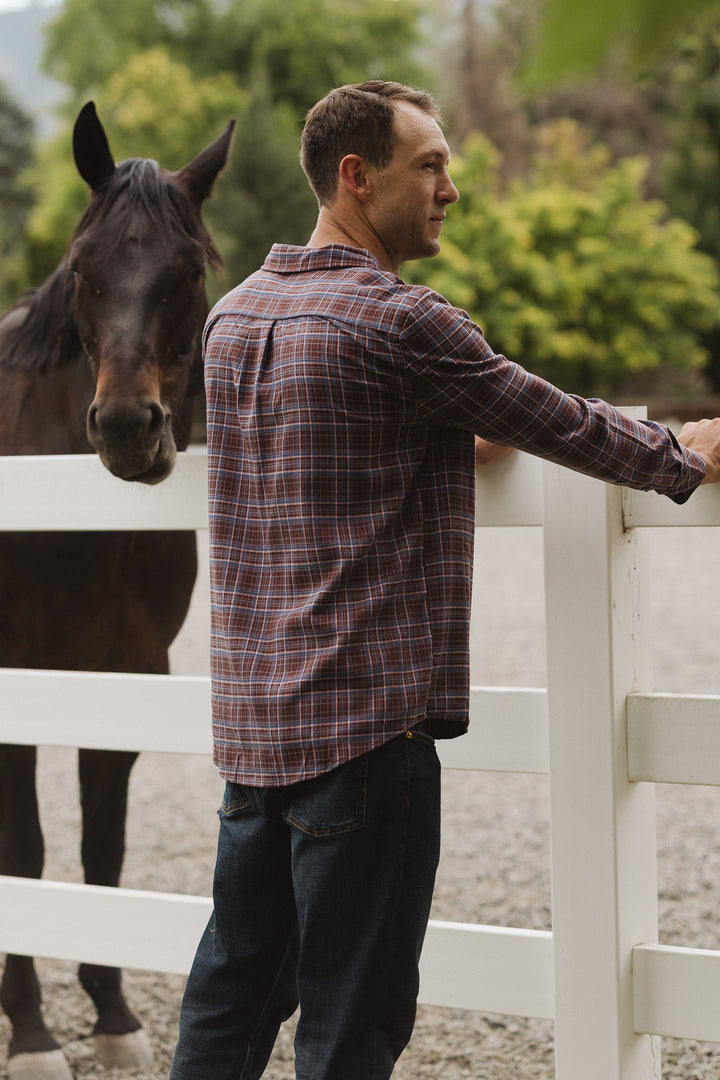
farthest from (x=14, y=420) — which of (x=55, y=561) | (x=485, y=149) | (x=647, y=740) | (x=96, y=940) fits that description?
(x=485, y=149)

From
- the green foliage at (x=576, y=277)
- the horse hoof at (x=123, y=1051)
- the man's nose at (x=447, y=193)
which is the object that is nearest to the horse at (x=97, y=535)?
the horse hoof at (x=123, y=1051)

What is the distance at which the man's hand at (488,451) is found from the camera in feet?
6.68

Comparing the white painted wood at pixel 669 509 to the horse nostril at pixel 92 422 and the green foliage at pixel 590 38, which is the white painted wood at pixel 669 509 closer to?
the horse nostril at pixel 92 422

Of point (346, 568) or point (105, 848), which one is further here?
point (105, 848)

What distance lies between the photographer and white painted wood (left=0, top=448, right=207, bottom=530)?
7.74 ft

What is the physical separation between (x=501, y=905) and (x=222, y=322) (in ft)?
9.68

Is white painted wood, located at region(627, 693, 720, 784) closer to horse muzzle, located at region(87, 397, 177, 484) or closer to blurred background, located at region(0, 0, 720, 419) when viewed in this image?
horse muzzle, located at region(87, 397, 177, 484)

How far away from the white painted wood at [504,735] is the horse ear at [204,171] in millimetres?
1600

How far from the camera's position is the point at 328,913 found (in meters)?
1.62

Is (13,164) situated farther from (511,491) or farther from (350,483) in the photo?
(350,483)

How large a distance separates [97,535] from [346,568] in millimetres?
1399

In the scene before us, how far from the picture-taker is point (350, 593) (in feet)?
5.33

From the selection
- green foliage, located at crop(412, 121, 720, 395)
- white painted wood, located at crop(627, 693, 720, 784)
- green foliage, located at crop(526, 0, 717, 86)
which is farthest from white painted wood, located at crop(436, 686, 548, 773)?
green foliage, located at crop(412, 121, 720, 395)

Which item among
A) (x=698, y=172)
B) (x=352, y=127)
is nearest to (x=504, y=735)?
(x=352, y=127)
